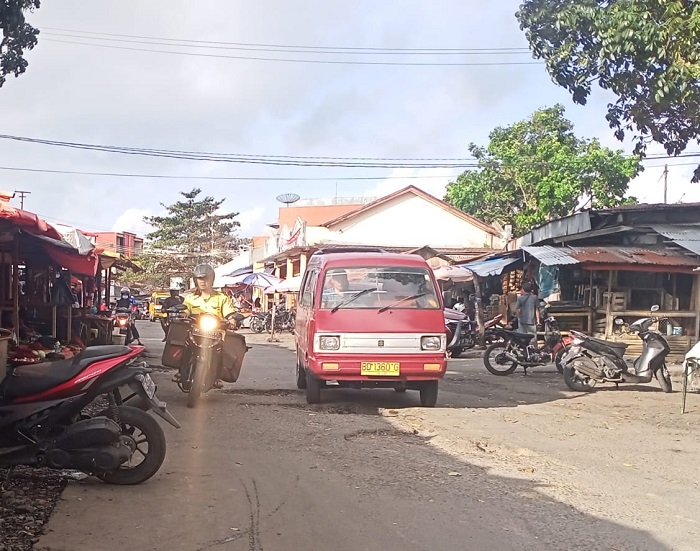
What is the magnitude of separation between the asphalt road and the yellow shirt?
1925mm

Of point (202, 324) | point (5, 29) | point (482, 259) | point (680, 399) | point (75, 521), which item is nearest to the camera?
point (75, 521)

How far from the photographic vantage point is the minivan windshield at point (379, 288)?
9414 millimetres

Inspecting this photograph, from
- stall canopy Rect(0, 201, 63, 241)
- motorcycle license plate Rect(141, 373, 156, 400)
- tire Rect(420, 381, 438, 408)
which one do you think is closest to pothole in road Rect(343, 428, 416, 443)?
tire Rect(420, 381, 438, 408)

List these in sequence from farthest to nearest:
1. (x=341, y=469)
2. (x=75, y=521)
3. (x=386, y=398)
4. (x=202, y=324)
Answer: (x=386, y=398), (x=202, y=324), (x=341, y=469), (x=75, y=521)

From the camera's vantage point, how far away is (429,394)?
9469 millimetres

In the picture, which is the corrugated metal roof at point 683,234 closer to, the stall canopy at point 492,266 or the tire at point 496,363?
the stall canopy at point 492,266

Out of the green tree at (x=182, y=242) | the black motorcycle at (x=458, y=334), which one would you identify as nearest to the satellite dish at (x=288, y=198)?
the green tree at (x=182, y=242)

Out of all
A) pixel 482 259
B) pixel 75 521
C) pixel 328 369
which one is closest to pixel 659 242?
pixel 482 259

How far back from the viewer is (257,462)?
6301mm

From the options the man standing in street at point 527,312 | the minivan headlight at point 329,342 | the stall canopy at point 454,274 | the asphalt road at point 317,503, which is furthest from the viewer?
the stall canopy at point 454,274

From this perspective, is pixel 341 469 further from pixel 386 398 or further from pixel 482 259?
pixel 482 259

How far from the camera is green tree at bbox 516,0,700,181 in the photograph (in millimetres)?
9484

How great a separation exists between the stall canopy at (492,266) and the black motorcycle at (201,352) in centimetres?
1168

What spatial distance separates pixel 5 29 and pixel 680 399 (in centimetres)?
1057
